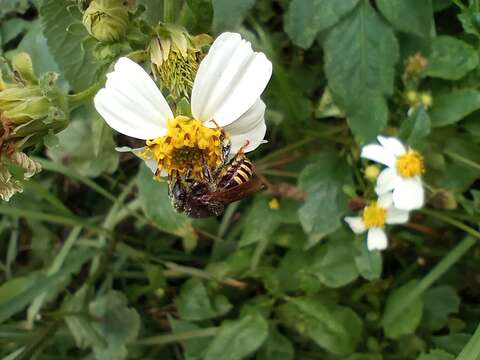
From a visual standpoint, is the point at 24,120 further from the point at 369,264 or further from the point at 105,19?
the point at 369,264

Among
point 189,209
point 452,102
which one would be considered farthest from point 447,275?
point 189,209

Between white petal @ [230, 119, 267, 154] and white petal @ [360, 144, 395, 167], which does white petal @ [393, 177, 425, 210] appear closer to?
white petal @ [360, 144, 395, 167]

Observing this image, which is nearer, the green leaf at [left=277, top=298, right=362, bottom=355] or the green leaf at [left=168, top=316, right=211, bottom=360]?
the green leaf at [left=277, top=298, right=362, bottom=355]

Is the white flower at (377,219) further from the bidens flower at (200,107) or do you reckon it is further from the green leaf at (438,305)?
the bidens flower at (200,107)

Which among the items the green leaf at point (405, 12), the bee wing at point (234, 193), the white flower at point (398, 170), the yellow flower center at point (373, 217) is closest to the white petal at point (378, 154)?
the white flower at point (398, 170)

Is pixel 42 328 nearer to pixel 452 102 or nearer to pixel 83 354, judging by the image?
pixel 83 354

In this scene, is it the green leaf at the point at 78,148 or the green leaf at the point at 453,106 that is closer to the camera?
the green leaf at the point at 453,106

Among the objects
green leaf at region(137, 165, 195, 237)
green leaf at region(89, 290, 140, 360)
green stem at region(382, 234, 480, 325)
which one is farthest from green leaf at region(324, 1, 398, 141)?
green leaf at region(89, 290, 140, 360)
